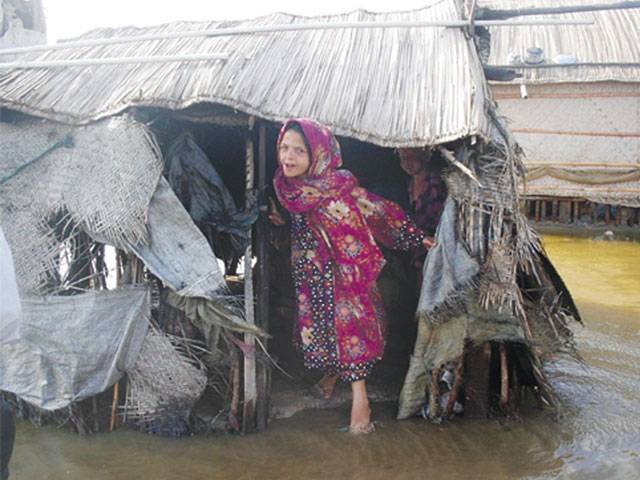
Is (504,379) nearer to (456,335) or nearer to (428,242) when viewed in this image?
(456,335)

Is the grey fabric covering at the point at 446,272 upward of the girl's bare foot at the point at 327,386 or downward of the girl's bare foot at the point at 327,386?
upward

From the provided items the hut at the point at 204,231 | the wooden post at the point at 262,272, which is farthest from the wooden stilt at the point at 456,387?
the wooden post at the point at 262,272

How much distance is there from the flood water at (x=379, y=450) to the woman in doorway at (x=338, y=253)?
292 millimetres

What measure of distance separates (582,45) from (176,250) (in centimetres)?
1113

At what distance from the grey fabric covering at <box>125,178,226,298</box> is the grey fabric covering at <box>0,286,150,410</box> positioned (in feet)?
1.00

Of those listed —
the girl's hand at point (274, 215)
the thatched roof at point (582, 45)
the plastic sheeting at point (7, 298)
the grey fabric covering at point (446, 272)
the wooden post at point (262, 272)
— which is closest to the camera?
the plastic sheeting at point (7, 298)

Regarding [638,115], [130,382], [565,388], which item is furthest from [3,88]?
[638,115]

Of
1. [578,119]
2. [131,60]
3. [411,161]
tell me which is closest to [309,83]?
[411,161]

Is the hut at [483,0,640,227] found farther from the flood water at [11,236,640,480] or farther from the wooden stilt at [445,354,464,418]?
Answer: the wooden stilt at [445,354,464,418]

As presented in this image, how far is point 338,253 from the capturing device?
14.8 ft

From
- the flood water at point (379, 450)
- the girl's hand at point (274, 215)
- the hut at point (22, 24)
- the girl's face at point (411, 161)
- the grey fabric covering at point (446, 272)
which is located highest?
the hut at point (22, 24)

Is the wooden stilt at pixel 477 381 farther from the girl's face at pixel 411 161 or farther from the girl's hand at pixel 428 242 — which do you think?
the girl's face at pixel 411 161

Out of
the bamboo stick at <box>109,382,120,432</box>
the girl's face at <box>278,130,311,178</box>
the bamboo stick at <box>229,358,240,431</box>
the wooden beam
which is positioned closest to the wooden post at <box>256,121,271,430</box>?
the bamboo stick at <box>229,358,240,431</box>

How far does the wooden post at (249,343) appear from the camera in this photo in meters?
4.41
